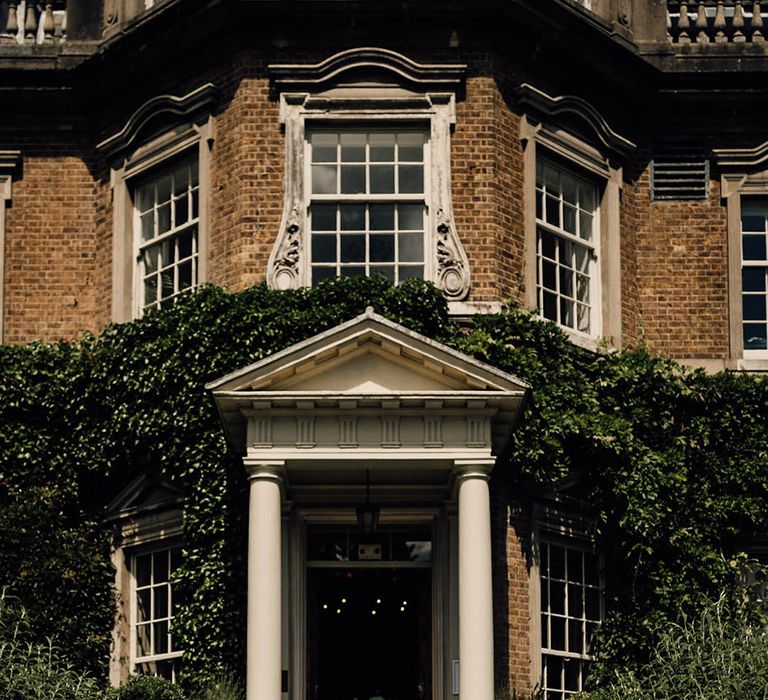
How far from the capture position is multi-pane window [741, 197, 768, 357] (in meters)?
23.4

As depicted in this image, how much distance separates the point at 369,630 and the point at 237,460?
2451 millimetres

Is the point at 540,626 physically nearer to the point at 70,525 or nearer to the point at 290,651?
the point at 290,651

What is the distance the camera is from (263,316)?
2069 centimetres

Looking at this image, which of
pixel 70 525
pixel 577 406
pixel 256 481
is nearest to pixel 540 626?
pixel 577 406

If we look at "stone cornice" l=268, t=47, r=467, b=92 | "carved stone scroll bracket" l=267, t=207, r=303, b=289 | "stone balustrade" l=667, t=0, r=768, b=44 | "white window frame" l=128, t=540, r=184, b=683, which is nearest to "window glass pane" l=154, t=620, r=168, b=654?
"white window frame" l=128, t=540, r=184, b=683

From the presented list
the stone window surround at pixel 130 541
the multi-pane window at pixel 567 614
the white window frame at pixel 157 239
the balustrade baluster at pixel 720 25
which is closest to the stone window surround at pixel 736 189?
the balustrade baluster at pixel 720 25

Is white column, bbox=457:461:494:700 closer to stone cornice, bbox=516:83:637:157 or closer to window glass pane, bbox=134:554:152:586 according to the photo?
window glass pane, bbox=134:554:152:586

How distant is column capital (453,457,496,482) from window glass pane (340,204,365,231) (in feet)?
11.5

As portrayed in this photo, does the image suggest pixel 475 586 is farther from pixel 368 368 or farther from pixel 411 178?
pixel 411 178

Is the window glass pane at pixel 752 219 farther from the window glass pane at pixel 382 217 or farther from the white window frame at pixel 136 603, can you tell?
the white window frame at pixel 136 603

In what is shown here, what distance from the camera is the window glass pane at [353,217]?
2156 centimetres

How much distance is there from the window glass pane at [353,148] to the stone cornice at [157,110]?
59.5 inches

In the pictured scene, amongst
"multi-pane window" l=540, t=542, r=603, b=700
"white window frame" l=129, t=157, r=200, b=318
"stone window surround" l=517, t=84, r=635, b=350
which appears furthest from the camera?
"white window frame" l=129, t=157, r=200, b=318

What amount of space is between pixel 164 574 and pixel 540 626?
13.2ft
